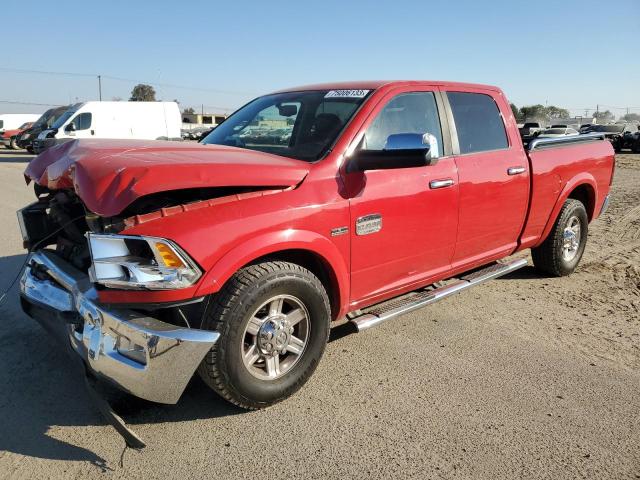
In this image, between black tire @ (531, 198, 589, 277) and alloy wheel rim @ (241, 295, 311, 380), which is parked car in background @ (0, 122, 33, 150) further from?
alloy wheel rim @ (241, 295, 311, 380)

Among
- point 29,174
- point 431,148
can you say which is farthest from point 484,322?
point 29,174

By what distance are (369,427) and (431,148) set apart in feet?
5.60

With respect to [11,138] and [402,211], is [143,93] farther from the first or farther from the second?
[402,211]

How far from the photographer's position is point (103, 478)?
248 cm

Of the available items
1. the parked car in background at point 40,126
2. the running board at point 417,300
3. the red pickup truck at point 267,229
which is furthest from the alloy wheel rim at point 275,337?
the parked car in background at point 40,126

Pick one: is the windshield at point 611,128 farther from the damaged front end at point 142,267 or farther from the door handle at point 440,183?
the damaged front end at point 142,267

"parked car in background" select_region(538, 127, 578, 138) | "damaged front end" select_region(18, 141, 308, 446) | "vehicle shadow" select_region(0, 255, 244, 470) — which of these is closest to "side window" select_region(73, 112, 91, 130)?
"parked car in background" select_region(538, 127, 578, 138)

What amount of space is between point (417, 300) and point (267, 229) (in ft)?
4.98

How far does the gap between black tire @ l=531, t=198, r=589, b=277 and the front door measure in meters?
1.83

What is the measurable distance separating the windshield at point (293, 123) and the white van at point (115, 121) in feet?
57.5

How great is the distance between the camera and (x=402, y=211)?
11.8 ft

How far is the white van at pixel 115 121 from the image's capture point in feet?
68.5

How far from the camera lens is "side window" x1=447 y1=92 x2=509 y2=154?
4262 millimetres

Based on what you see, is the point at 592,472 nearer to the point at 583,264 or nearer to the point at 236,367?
the point at 236,367
